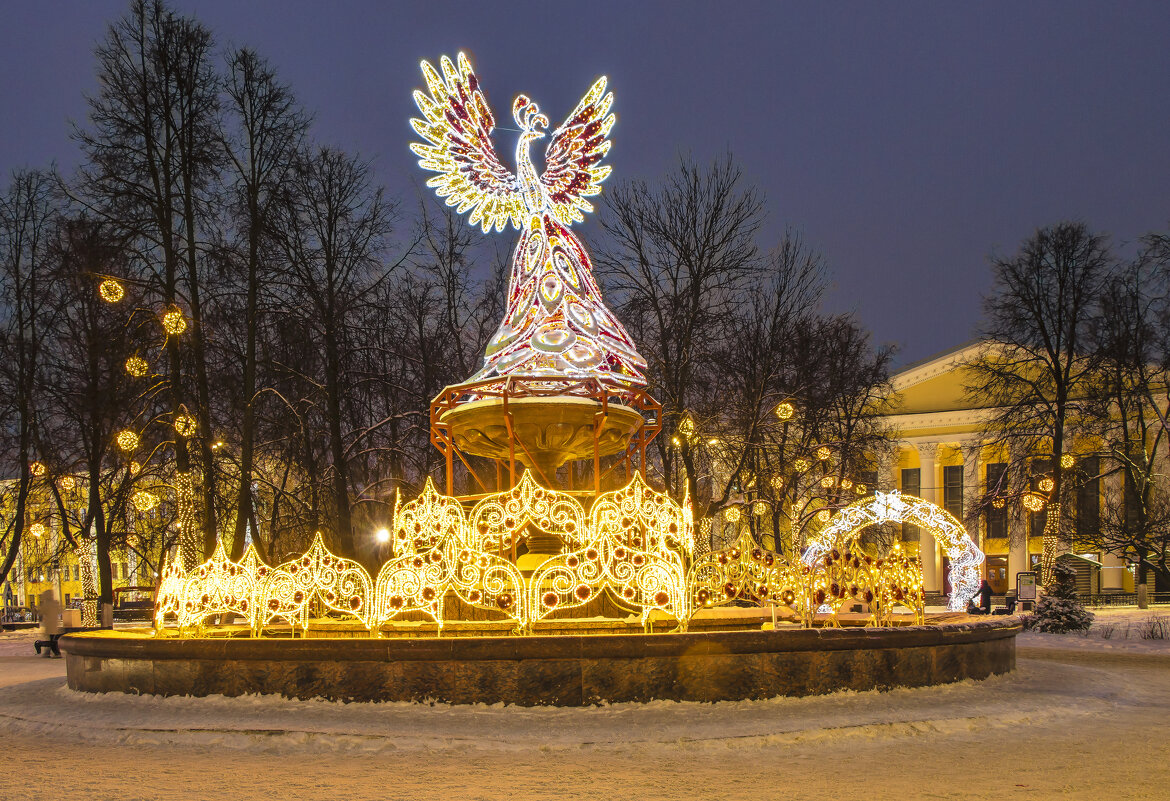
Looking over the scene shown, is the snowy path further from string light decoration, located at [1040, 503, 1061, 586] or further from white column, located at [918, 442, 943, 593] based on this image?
white column, located at [918, 442, 943, 593]

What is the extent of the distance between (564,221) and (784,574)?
21.6 feet

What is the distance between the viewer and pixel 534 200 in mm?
15414

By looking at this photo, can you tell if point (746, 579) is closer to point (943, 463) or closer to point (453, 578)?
point (453, 578)

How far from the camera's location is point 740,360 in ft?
98.6

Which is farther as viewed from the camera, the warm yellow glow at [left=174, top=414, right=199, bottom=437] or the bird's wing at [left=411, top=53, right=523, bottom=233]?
the warm yellow glow at [left=174, top=414, right=199, bottom=437]

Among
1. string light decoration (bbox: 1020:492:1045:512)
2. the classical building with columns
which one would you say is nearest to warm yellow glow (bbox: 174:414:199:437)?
string light decoration (bbox: 1020:492:1045:512)

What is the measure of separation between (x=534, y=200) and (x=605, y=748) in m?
8.95

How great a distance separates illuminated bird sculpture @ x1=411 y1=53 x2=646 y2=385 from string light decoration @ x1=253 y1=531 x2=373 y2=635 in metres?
3.81

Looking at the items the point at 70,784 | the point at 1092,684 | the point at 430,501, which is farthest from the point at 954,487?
the point at 70,784

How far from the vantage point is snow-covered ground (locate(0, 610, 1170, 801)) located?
754cm

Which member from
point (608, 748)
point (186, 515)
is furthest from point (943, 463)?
point (608, 748)

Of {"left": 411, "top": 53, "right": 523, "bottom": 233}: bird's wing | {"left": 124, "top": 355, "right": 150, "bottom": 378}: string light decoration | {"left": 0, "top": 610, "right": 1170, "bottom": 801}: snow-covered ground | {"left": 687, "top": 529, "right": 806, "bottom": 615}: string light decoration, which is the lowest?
{"left": 0, "top": 610, "right": 1170, "bottom": 801}: snow-covered ground

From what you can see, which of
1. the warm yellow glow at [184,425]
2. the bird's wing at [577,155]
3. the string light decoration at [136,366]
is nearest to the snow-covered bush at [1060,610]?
the bird's wing at [577,155]

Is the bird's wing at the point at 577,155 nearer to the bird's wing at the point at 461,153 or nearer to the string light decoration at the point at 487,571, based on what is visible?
the bird's wing at the point at 461,153
